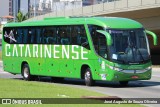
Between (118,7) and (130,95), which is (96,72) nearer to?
(130,95)

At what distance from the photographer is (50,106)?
13898 mm

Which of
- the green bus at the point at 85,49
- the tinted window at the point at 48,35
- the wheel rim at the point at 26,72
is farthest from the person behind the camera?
the wheel rim at the point at 26,72

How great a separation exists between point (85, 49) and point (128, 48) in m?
2.16

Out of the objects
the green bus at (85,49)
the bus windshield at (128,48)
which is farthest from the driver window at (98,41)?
the bus windshield at (128,48)

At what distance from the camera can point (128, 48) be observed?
2380cm

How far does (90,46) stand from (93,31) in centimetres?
67

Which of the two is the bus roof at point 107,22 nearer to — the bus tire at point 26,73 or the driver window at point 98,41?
the driver window at point 98,41

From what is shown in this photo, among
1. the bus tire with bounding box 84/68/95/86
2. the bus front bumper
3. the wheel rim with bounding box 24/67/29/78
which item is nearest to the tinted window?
the bus tire with bounding box 84/68/95/86

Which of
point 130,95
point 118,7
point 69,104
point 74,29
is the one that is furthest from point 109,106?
point 118,7

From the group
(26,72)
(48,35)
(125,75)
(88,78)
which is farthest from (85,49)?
(26,72)

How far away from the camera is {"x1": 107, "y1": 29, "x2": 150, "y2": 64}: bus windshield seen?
77.4 feet

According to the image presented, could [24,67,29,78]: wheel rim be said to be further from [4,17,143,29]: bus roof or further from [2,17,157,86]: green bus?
[4,17,143,29]: bus roof

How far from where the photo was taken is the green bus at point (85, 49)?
2373 cm

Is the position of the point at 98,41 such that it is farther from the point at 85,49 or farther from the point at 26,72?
the point at 26,72
